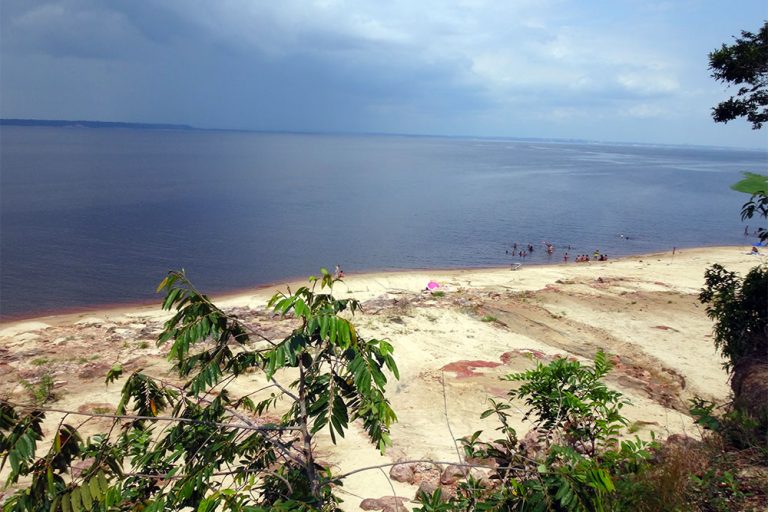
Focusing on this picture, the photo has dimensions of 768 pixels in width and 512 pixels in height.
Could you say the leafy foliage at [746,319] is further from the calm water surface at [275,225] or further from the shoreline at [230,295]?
the calm water surface at [275,225]

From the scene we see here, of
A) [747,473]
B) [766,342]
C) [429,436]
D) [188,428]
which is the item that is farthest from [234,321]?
[766,342]

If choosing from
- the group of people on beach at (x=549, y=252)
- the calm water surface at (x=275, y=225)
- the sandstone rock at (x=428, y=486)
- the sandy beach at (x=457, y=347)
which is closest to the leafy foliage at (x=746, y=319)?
the sandy beach at (x=457, y=347)

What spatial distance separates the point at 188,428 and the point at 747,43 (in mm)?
12485

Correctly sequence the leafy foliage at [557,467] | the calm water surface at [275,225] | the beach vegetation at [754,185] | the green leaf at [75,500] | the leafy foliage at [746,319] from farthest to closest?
the calm water surface at [275,225] < the leafy foliage at [746,319] < the beach vegetation at [754,185] < the leafy foliage at [557,467] < the green leaf at [75,500]

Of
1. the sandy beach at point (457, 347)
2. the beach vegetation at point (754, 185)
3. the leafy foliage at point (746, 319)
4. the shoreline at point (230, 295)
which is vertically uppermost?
the beach vegetation at point (754, 185)

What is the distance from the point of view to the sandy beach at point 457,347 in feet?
36.7

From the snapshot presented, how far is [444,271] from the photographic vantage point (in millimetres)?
33188

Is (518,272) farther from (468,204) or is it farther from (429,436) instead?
(468,204)

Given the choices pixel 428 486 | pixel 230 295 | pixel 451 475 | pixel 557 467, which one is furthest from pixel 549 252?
pixel 557 467

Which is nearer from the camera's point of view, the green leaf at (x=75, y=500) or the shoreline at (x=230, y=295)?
the green leaf at (x=75, y=500)

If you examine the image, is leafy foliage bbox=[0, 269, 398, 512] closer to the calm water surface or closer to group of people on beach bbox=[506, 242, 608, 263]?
the calm water surface

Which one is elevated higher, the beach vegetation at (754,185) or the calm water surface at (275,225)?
the beach vegetation at (754,185)

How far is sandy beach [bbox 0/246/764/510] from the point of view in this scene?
1118cm

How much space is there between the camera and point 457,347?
16219 millimetres
